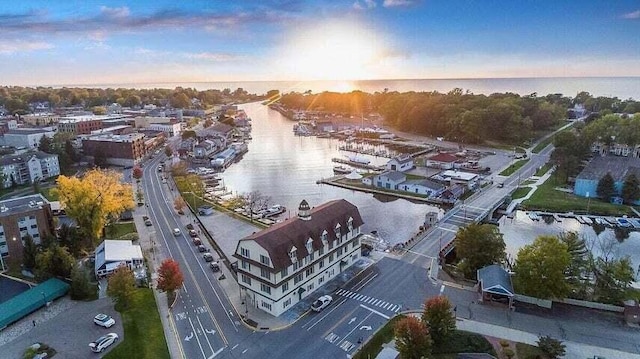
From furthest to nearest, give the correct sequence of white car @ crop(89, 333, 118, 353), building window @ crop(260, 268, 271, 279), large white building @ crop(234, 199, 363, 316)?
1. large white building @ crop(234, 199, 363, 316)
2. building window @ crop(260, 268, 271, 279)
3. white car @ crop(89, 333, 118, 353)

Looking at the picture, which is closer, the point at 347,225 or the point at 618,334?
the point at 618,334

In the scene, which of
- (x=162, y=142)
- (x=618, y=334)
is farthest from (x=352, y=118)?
(x=618, y=334)

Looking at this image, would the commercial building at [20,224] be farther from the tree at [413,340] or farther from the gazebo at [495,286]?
the gazebo at [495,286]

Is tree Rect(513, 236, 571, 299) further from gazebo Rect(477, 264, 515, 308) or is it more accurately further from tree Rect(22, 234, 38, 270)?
tree Rect(22, 234, 38, 270)

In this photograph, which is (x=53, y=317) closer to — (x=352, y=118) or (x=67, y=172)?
(x=67, y=172)

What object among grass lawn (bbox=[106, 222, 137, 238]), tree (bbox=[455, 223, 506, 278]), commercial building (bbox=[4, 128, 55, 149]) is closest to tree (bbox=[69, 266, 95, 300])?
grass lawn (bbox=[106, 222, 137, 238])
